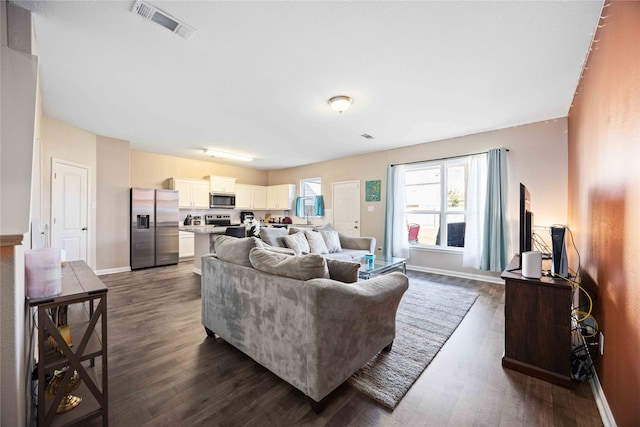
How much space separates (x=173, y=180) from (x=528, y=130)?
7299 millimetres

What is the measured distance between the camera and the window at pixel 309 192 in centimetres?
746

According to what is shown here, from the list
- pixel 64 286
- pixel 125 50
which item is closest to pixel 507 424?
pixel 64 286

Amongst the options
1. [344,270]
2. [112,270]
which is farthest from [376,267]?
A: [112,270]

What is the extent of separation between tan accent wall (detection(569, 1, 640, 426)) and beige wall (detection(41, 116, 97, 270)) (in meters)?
6.23

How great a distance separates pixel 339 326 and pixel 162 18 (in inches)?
99.7

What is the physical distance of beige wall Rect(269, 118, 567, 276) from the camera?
3811mm

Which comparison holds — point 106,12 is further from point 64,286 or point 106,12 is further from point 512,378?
point 512,378

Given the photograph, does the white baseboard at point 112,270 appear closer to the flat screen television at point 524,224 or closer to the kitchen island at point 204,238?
the kitchen island at point 204,238

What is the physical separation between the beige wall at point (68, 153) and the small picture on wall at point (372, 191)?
219 inches

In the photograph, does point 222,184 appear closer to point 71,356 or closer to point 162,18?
point 162,18

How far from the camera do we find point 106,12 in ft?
5.98

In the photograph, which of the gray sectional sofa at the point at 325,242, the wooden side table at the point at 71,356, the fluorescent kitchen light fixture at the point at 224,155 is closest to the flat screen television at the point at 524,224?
the gray sectional sofa at the point at 325,242

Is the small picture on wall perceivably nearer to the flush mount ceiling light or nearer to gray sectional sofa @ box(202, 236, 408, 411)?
the flush mount ceiling light

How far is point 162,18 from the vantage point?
187 centimetres
